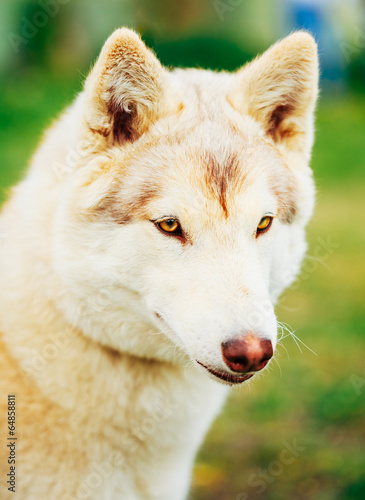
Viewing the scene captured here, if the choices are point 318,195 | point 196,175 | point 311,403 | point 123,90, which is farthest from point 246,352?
point 318,195

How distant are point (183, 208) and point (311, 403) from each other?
286cm

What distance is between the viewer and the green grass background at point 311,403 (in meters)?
3.99

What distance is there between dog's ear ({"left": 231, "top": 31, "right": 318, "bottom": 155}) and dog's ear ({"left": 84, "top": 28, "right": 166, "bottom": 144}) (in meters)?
0.48

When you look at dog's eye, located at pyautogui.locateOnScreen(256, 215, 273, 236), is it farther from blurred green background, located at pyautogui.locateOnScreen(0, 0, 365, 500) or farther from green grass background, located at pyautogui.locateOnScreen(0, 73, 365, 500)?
blurred green background, located at pyautogui.locateOnScreen(0, 0, 365, 500)

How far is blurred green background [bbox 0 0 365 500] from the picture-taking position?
13.5 ft

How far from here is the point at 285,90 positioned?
296 centimetres

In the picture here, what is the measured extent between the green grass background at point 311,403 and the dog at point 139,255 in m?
0.66

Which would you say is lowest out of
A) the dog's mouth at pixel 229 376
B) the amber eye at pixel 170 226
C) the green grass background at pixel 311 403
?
the green grass background at pixel 311 403

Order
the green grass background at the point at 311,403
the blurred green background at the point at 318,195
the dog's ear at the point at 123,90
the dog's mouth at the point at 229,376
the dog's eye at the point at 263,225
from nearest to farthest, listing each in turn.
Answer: the dog's mouth at the point at 229,376, the dog's ear at the point at 123,90, the dog's eye at the point at 263,225, the green grass background at the point at 311,403, the blurred green background at the point at 318,195

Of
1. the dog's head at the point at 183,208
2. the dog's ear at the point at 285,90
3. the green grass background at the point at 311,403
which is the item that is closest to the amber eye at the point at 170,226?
the dog's head at the point at 183,208

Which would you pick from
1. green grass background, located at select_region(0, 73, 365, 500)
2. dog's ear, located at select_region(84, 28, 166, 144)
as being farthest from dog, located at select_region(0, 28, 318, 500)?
green grass background, located at select_region(0, 73, 365, 500)

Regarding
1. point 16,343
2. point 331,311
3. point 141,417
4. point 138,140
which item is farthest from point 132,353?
point 331,311

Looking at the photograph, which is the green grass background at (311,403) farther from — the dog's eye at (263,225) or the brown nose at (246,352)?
the brown nose at (246,352)

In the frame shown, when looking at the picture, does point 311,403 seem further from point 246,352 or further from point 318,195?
point 318,195
